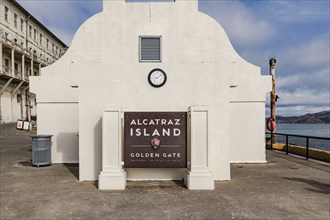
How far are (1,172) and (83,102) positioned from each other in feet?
15.0

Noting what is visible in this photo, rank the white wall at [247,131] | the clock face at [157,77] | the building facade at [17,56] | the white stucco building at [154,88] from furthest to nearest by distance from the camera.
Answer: the building facade at [17,56]
the white wall at [247,131]
the clock face at [157,77]
the white stucco building at [154,88]

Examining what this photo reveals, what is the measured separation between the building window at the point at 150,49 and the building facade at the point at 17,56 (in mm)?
30160

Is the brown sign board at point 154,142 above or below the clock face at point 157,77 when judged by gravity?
below

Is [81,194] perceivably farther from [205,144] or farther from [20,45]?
[20,45]

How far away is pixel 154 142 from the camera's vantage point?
25.1ft

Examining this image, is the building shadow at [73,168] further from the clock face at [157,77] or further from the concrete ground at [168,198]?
the clock face at [157,77]

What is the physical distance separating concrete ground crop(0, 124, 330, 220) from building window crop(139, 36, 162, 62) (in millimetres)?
4316

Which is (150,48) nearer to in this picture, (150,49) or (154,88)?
(150,49)

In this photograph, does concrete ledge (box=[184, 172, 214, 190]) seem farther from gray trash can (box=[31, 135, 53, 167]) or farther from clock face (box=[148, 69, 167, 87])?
gray trash can (box=[31, 135, 53, 167])

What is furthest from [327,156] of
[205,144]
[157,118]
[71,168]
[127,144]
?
[71,168]

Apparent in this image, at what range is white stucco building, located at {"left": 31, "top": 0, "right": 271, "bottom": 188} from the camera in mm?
7848

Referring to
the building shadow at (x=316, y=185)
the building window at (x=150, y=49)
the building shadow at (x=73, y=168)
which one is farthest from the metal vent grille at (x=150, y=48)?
the building shadow at (x=316, y=185)

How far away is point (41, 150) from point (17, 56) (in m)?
33.5

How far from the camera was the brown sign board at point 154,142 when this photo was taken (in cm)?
767
